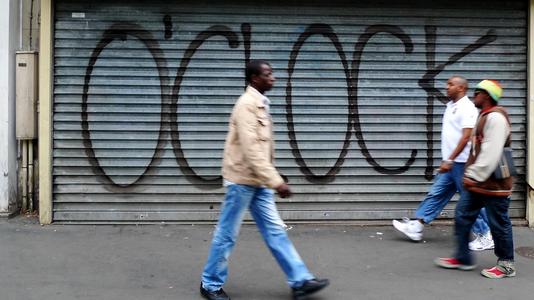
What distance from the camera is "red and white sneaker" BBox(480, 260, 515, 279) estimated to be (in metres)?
5.43

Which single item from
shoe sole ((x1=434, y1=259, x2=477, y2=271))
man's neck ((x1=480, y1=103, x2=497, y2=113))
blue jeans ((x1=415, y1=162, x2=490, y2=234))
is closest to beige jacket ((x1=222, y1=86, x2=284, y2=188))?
man's neck ((x1=480, y1=103, x2=497, y2=113))

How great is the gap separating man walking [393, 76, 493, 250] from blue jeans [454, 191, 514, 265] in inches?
17.5

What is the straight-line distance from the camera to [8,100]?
277 inches

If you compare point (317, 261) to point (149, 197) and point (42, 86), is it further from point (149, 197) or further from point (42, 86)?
point (42, 86)

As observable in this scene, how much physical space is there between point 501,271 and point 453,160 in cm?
112

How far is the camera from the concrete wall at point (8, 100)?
700 centimetres

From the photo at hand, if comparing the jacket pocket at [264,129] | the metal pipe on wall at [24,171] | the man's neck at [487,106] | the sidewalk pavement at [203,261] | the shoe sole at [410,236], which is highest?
the man's neck at [487,106]

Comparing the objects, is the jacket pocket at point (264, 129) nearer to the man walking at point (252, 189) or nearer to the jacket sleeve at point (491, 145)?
the man walking at point (252, 189)

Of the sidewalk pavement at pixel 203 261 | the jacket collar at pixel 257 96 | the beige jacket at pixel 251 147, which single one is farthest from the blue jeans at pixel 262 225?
the jacket collar at pixel 257 96

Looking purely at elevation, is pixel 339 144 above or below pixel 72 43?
below

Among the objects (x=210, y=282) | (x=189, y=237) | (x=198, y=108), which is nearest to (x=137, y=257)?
(x=189, y=237)

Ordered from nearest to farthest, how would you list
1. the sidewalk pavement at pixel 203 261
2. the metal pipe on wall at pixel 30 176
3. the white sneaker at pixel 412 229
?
the sidewalk pavement at pixel 203 261
the white sneaker at pixel 412 229
the metal pipe on wall at pixel 30 176

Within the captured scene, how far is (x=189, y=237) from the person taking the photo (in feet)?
22.0

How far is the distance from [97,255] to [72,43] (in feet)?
7.77
